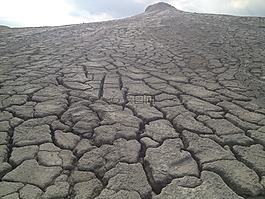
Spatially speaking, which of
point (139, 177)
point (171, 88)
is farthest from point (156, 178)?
point (171, 88)

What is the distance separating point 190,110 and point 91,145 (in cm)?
107

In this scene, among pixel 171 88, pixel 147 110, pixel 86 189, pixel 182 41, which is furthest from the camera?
pixel 182 41

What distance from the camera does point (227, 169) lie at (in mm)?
1745

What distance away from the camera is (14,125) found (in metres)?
2.26

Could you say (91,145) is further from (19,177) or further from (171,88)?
(171,88)

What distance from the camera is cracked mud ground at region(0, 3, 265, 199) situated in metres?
1.63

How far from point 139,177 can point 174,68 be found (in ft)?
8.37

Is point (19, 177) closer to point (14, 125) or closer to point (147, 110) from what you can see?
point (14, 125)

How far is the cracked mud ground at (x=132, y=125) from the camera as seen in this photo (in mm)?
1633

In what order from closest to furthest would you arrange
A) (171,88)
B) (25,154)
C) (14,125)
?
(25,154) < (14,125) < (171,88)

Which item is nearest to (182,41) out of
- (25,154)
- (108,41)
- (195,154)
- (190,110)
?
(108,41)

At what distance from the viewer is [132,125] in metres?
2.29

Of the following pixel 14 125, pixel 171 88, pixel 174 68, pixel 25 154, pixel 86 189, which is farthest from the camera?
pixel 174 68

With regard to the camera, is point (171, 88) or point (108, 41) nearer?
point (171, 88)
